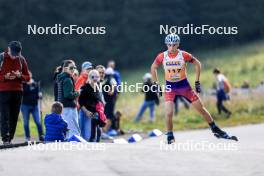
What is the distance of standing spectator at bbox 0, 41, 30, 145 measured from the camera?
16203 millimetres

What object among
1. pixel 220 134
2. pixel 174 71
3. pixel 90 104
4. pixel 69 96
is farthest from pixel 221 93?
pixel 174 71

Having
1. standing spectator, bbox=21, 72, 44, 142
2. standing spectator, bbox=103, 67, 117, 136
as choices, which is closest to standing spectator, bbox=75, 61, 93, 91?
standing spectator, bbox=21, 72, 44, 142

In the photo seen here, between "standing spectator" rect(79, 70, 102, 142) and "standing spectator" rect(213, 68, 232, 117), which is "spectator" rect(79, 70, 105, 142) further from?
"standing spectator" rect(213, 68, 232, 117)

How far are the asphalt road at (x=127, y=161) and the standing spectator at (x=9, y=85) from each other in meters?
2.11

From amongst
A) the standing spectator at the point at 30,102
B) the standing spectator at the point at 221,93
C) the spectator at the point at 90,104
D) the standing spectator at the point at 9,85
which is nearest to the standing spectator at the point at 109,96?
the standing spectator at the point at 30,102

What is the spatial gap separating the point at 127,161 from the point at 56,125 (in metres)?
3.47

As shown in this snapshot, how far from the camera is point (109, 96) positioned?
22719 millimetres

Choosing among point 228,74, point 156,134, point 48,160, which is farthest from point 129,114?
point 228,74

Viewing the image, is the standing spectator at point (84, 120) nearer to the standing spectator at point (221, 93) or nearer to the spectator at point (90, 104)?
the spectator at point (90, 104)

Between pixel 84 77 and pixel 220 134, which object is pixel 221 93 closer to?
pixel 84 77

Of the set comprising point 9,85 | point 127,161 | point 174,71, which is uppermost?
point 174,71

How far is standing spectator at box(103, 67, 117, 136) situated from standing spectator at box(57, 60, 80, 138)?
506cm

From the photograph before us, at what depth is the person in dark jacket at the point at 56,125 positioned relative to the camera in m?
15.9
